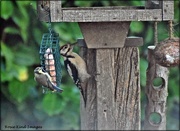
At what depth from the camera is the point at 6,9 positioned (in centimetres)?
Answer: 359

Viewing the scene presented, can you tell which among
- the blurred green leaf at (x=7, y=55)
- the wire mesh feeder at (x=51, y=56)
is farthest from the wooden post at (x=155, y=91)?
the blurred green leaf at (x=7, y=55)

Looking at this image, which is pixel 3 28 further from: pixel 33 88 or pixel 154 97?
pixel 154 97

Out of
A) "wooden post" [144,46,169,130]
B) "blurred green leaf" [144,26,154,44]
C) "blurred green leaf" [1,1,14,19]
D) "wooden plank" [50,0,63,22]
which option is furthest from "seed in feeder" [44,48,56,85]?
"blurred green leaf" [144,26,154,44]

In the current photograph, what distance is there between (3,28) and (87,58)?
1.49m

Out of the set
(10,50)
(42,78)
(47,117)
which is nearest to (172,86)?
(47,117)

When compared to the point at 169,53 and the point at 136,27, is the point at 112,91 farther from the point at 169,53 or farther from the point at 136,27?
the point at 136,27

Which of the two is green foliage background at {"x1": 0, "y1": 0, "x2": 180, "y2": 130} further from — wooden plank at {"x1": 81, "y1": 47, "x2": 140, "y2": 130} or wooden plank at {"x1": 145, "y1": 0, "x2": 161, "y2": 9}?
wooden plank at {"x1": 81, "y1": 47, "x2": 140, "y2": 130}

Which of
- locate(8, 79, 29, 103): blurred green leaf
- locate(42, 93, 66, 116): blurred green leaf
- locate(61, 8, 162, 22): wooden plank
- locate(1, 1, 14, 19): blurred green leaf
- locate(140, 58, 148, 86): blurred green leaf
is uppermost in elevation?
locate(1, 1, 14, 19): blurred green leaf

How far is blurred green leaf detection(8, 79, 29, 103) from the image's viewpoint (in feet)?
12.4

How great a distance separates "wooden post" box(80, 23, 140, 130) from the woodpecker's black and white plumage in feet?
0.11

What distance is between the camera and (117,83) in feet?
8.07

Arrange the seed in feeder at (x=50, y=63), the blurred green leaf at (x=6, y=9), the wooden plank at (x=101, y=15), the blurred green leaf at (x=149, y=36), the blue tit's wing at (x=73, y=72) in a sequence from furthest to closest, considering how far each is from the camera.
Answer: the blurred green leaf at (x=149, y=36), the blurred green leaf at (x=6, y=9), the blue tit's wing at (x=73, y=72), the seed in feeder at (x=50, y=63), the wooden plank at (x=101, y=15)

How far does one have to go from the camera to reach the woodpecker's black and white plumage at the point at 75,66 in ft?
8.30

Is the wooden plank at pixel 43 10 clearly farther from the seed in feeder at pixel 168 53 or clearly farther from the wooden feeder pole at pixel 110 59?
the seed in feeder at pixel 168 53
